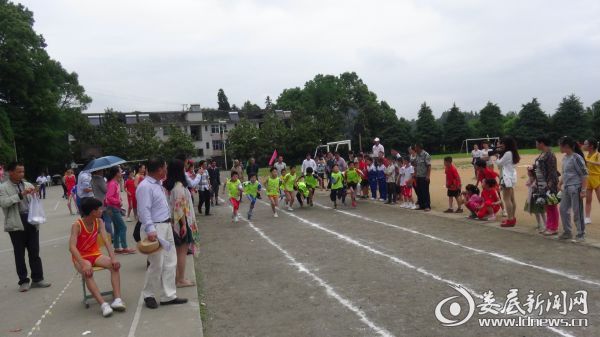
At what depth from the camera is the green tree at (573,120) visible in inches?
2211

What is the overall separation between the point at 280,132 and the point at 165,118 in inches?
1269

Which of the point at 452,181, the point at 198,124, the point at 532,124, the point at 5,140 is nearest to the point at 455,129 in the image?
the point at 532,124

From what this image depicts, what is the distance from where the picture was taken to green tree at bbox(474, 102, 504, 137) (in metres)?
64.1

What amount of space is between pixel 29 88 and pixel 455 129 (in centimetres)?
5035

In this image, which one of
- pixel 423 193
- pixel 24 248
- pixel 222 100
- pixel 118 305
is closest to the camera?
pixel 118 305

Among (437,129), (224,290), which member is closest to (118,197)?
(224,290)

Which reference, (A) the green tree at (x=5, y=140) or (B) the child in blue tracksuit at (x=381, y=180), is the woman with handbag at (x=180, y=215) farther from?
(A) the green tree at (x=5, y=140)

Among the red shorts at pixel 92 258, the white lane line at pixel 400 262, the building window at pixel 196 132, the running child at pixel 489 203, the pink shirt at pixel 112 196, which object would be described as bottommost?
the white lane line at pixel 400 262

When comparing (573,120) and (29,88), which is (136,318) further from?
(573,120)

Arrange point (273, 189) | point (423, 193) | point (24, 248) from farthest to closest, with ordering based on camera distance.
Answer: point (273, 189) < point (423, 193) < point (24, 248)

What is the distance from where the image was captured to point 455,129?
6244 centimetres

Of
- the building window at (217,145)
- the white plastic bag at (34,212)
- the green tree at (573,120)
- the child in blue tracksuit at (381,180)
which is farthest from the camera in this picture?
the building window at (217,145)

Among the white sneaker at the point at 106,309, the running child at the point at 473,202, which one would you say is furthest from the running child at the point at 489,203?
the white sneaker at the point at 106,309

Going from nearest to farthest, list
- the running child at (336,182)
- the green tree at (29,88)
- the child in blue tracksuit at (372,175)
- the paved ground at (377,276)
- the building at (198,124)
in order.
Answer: the paved ground at (377,276) < the running child at (336,182) < the child in blue tracksuit at (372,175) < the green tree at (29,88) < the building at (198,124)
